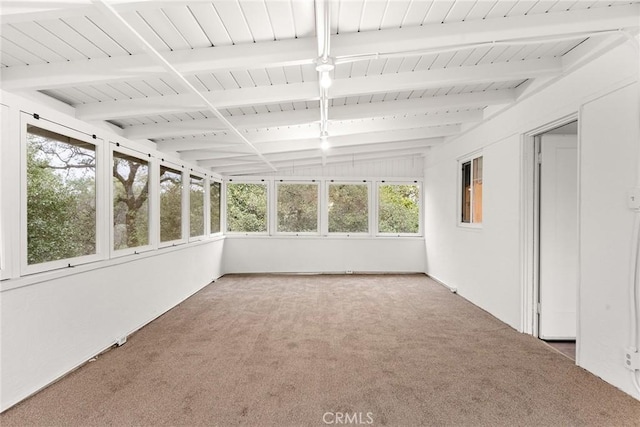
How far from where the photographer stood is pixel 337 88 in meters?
3.35

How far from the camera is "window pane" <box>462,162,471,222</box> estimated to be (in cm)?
561

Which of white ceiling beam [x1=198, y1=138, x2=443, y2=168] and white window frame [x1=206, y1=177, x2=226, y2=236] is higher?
white ceiling beam [x1=198, y1=138, x2=443, y2=168]

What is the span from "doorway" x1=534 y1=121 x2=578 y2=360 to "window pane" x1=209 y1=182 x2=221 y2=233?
5656 mm

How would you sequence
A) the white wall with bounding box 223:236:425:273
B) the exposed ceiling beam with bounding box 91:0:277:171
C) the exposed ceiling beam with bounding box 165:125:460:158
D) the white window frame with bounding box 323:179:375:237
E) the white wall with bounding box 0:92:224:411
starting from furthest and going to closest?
the white window frame with bounding box 323:179:375:237
the white wall with bounding box 223:236:425:273
the exposed ceiling beam with bounding box 165:125:460:158
the white wall with bounding box 0:92:224:411
the exposed ceiling beam with bounding box 91:0:277:171

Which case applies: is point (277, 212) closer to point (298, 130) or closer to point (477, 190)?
point (298, 130)

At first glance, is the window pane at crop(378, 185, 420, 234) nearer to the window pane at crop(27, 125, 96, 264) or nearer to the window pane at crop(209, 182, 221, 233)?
the window pane at crop(209, 182, 221, 233)

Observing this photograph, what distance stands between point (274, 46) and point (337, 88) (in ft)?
2.93

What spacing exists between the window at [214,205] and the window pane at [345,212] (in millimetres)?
2478

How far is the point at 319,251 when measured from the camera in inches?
309

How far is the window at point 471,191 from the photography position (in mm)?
5224

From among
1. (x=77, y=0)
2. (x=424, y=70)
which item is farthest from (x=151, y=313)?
(x=424, y=70)

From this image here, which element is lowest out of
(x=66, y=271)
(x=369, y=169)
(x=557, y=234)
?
(x=66, y=271)

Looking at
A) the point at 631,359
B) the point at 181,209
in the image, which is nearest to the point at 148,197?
the point at 181,209

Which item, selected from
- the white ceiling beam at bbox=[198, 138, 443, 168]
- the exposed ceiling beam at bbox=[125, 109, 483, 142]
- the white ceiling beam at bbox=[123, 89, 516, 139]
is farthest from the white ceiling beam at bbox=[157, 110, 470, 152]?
the white ceiling beam at bbox=[198, 138, 443, 168]
